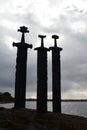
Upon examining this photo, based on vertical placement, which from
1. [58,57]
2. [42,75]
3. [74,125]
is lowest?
[74,125]

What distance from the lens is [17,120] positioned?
22.2m

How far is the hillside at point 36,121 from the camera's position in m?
21.0

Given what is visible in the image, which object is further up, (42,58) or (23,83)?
(42,58)

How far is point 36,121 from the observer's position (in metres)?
22.7

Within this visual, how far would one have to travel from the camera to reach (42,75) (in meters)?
28.8

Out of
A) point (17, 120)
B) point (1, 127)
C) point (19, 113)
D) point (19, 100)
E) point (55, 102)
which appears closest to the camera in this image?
point (1, 127)

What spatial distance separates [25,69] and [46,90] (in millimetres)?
2741

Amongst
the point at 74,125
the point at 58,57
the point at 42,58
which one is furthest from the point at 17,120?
the point at 58,57

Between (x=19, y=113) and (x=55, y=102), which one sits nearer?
(x=19, y=113)

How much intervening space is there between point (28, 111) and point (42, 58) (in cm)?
585

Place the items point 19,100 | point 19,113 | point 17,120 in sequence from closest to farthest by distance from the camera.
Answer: point 17,120, point 19,113, point 19,100

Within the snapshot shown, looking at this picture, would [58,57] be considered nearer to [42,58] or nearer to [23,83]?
[42,58]

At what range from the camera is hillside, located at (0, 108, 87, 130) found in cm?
2100

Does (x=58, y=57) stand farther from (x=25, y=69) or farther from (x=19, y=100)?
(x=19, y=100)
